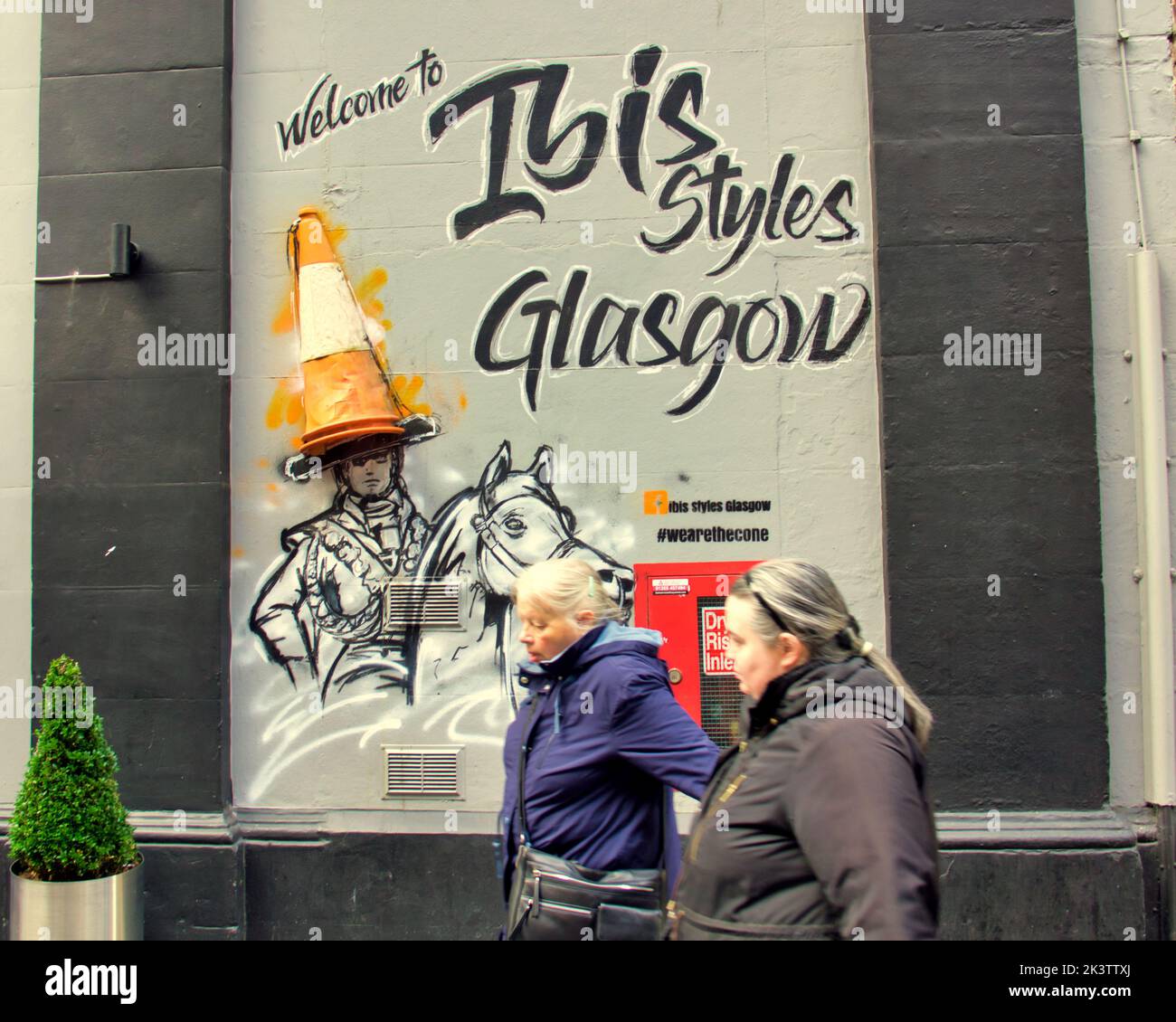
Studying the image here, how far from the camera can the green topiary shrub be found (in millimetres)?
4742

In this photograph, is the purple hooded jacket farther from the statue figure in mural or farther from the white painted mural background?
the statue figure in mural

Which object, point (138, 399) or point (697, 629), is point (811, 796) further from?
point (138, 399)

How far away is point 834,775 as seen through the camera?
214cm

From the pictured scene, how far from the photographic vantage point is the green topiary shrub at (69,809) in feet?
15.6

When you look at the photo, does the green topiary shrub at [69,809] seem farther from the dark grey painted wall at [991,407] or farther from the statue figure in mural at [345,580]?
the dark grey painted wall at [991,407]

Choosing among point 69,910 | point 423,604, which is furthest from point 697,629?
point 69,910

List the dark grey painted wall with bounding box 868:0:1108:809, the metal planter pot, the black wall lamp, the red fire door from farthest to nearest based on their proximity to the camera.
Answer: the black wall lamp
the red fire door
the dark grey painted wall with bounding box 868:0:1108:809
the metal planter pot

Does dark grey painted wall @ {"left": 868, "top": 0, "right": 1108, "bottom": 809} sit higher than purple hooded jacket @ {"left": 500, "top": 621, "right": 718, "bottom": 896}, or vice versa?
dark grey painted wall @ {"left": 868, "top": 0, "right": 1108, "bottom": 809}

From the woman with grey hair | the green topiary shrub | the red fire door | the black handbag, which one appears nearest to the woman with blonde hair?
the black handbag

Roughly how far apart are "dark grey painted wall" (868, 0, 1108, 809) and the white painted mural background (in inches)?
10.5

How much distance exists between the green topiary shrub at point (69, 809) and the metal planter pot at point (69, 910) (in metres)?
0.06

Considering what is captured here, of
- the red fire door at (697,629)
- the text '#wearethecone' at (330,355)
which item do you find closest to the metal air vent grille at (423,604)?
the text '#wearethecone' at (330,355)
